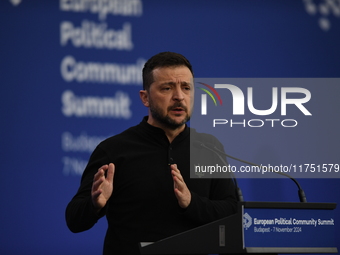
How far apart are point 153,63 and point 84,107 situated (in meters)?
1.74

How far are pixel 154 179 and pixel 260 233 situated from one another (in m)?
0.67

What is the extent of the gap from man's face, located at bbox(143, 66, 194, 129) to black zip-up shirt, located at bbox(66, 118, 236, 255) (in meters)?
0.08

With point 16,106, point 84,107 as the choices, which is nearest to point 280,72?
point 84,107

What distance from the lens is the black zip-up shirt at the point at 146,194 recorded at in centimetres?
201

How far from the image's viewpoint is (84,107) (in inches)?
154

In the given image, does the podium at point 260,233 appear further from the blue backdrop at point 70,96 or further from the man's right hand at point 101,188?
the blue backdrop at point 70,96

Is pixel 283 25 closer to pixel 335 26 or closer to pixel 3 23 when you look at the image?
pixel 335 26

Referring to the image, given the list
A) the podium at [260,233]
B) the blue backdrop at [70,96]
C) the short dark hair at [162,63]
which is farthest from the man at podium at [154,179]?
the blue backdrop at [70,96]

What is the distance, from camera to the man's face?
2178 millimetres

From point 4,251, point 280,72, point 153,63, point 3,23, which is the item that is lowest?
point 4,251

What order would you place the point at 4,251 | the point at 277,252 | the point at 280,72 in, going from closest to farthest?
the point at 277,252 → the point at 4,251 → the point at 280,72

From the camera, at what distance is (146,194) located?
2096mm

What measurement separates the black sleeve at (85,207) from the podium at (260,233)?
1.31 feet

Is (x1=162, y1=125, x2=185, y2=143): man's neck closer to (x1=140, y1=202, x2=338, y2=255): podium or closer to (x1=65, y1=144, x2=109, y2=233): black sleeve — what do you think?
(x1=65, y1=144, x2=109, y2=233): black sleeve
